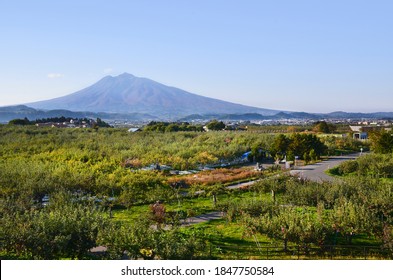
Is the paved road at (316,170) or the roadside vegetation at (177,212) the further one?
the paved road at (316,170)

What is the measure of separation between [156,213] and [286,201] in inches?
239

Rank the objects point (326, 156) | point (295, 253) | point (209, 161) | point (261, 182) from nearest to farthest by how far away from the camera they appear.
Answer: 1. point (295, 253)
2. point (261, 182)
3. point (209, 161)
4. point (326, 156)

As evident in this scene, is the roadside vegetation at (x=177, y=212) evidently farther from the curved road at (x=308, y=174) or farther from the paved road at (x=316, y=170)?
the paved road at (x=316, y=170)

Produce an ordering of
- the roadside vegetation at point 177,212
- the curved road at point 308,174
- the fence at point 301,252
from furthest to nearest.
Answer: the curved road at point 308,174 → the fence at point 301,252 → the roadside vegetation at point 177,212

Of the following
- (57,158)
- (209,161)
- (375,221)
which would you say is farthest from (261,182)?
(57,158)

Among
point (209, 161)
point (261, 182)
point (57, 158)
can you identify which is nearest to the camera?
point (261, 182)

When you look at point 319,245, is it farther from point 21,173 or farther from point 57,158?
point 57,158

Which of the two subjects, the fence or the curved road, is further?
the curved road

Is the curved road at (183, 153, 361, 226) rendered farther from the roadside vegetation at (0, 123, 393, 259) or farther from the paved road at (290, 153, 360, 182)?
the roadside vegetation at (0, 123, 393, 259)

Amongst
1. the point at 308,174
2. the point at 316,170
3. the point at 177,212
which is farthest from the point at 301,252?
the point at 316,170

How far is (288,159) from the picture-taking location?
34.6 meters

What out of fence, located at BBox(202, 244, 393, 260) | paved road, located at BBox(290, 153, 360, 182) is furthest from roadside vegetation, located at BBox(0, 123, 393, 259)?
paved road, located at BBox(290, 153, 360, 182)

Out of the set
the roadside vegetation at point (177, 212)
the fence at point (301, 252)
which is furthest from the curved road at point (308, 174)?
the fence at point (301, 252)

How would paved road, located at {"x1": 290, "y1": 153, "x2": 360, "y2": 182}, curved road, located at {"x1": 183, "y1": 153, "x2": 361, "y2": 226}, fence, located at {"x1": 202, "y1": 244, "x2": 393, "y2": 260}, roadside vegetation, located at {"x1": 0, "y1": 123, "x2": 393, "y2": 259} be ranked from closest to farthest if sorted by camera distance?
1. roadside vegetation, located at {"x1": 0, "y1": 123, "x2": 393, "y2": 259}
2. fence, located at {"x1": 202, "y1": 244, "x2": 393, "y2": 260}
3. curved road, located at {"x1": 183, "y1": 153, "x2": 361, "y2": 226}
4. paved road, located at {"x1": 290, "y1": 153, "x2": 360, "y2": 182}
